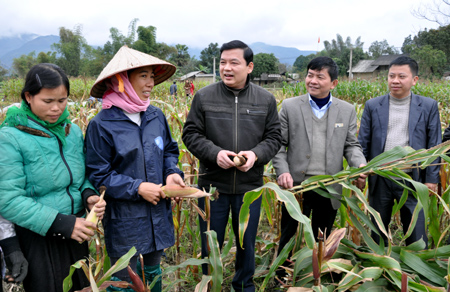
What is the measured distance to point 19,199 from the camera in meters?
1.29

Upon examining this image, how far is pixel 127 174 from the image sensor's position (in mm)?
1600

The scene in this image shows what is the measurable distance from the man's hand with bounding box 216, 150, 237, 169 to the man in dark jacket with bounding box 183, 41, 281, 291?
8 cm

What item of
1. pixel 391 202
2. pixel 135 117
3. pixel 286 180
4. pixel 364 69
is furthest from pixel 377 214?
pixel 364 69

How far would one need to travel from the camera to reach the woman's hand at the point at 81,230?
4.55 feet

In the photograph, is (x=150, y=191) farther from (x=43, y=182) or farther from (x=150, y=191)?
(x=43, y=182)

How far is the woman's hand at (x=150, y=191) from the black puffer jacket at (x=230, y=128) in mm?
399

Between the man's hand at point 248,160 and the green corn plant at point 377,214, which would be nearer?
the green corn plant at point 377,214

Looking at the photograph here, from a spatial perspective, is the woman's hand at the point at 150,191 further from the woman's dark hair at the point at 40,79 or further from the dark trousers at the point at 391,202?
the dark trousers at the point at 391,202

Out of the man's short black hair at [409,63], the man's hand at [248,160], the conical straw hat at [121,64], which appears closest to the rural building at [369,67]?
the man's short black hair at [409,63]

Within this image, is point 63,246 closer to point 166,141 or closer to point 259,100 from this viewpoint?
point 166,141

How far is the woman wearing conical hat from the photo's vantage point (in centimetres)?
154

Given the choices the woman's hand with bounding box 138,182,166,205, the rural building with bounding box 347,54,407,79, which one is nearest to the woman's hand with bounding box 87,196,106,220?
the woman's hand with bounding box 138,182,166,205

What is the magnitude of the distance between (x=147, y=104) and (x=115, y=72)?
231 mm

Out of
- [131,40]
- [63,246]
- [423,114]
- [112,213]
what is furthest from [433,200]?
[131,40]
